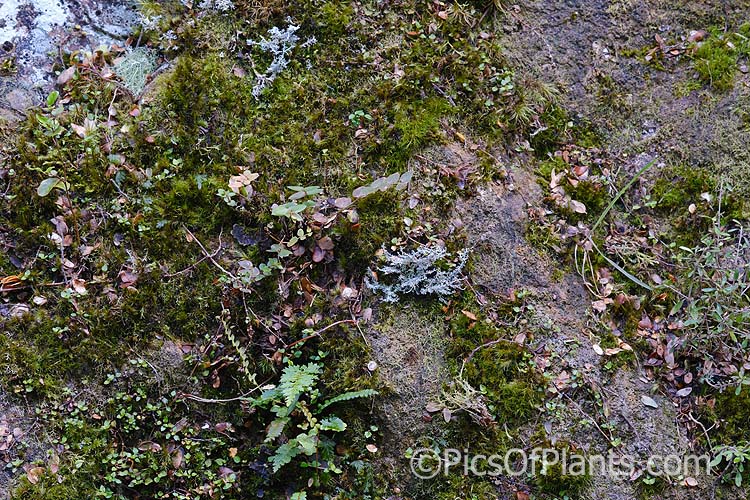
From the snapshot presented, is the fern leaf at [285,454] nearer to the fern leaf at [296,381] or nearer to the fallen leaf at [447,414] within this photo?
the fern leaf at [296,381]

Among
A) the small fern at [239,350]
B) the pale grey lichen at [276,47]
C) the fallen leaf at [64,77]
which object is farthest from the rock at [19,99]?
the small fern at [239,350]

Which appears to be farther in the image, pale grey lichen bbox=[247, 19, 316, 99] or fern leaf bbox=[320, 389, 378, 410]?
pale grey lichen bbox=[247, 19, 316, 99]

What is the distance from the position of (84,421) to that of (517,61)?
4062 millimetres

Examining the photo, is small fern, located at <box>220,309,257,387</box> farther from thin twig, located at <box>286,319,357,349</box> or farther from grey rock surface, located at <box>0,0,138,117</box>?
grey rock surface, located at <box>0,0,138,117</box>

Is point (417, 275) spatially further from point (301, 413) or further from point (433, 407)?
point (301, 413)

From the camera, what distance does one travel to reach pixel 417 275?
3.99 metres

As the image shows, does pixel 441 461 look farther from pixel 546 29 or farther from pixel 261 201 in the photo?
pixel 546 29

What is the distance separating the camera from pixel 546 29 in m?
4.81

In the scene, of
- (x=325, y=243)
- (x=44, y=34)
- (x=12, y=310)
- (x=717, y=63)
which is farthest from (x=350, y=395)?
(x=717, y=63)

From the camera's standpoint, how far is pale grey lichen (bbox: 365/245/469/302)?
3.97 meters

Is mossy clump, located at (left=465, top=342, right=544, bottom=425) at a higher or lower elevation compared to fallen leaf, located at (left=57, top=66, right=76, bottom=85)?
lower

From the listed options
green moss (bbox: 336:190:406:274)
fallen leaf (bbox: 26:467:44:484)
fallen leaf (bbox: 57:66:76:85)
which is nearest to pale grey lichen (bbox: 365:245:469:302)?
green moss (bbox: 336:190:406:274)

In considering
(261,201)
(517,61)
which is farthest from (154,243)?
(517,61)

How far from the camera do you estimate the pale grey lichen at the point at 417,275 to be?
397cm
